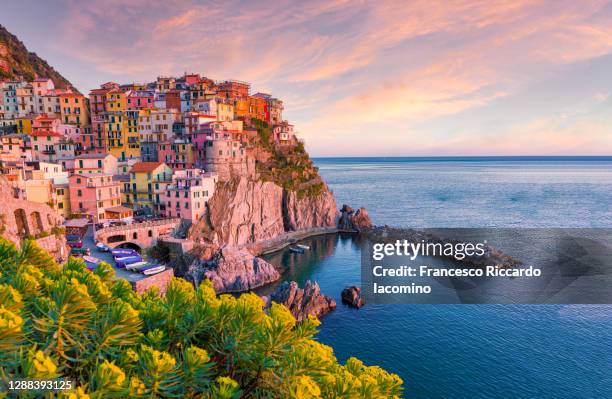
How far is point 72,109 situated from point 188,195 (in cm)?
4033

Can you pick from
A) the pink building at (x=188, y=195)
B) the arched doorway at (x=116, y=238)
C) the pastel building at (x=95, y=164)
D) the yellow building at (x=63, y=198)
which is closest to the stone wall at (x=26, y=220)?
the arched doorway at (x=116, y=238)

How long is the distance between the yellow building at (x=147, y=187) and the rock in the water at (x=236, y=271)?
56.3 feet

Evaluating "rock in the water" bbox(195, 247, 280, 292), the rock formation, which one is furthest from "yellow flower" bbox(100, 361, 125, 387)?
"rock in the water" bbox(195, 247, 280, 292)

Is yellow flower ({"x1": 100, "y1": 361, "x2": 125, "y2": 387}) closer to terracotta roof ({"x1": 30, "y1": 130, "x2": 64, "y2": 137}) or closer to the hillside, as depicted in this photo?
terracotta roof ({"x1": 30, "y1": 130, "x2": 64, "y2": 137})

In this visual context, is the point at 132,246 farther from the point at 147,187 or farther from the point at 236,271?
the point at 236,271

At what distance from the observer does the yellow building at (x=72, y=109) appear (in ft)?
253

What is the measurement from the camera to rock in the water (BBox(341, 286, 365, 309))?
43.0 meters

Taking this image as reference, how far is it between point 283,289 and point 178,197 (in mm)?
25556

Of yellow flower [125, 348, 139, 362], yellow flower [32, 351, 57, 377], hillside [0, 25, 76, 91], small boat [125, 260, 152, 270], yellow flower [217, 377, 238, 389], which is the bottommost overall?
small boat [125, 260, 152, 270]

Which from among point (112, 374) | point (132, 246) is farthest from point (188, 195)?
point (112, 374)

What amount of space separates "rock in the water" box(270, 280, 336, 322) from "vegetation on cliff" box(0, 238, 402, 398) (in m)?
30.4

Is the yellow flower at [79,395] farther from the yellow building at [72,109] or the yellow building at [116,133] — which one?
the yellow building at [72,109]

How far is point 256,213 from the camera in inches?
2682

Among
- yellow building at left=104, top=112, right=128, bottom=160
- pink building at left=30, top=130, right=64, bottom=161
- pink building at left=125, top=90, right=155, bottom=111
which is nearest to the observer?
pink building at left=30, top=130, right=64, bottom=161
